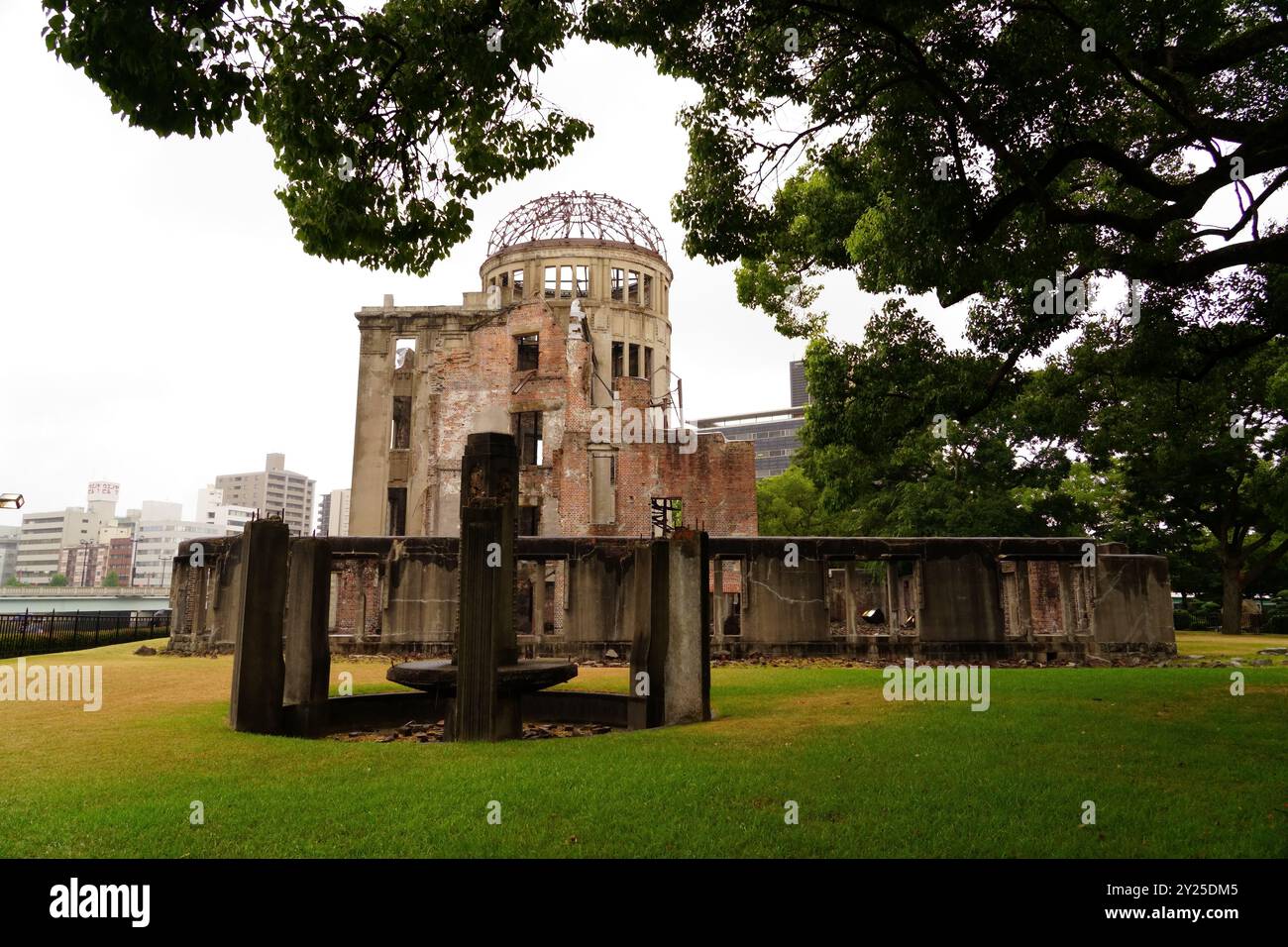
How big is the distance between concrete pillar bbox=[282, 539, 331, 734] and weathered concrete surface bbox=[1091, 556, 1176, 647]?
599 inches

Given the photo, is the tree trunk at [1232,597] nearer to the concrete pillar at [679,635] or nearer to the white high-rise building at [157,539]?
the concrete pillar at [679,635]

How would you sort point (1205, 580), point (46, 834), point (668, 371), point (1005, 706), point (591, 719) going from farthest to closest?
point (668, 371)
point (1205, 580)
point (591, 719)
point (1005, 706)
point (46, 834)

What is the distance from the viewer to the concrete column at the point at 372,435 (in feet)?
118

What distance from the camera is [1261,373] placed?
64.4 feet

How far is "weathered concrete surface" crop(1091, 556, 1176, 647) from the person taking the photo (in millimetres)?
17000

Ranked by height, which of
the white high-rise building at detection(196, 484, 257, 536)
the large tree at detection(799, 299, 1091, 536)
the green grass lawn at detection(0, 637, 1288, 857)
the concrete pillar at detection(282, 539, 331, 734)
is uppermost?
the white high-rise building at detection(196, 484, 257, 536)

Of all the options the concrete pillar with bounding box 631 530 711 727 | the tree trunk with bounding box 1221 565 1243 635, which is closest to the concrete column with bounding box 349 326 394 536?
the concrete pillar with bounding box 631 530 711 727

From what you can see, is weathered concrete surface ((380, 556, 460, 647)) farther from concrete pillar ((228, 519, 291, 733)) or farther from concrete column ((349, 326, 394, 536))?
concrete column ((349, 326, 394, 536))

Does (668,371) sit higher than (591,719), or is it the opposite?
(668,371)

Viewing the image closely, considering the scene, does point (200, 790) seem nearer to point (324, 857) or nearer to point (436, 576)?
point (324, 857)

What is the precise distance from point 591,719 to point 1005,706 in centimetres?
514

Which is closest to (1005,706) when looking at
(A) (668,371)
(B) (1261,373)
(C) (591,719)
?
(C) (591,719)

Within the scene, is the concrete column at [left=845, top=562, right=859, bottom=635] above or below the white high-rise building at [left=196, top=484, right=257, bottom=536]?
below

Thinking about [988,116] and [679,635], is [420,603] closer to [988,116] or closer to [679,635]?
[679,635]
